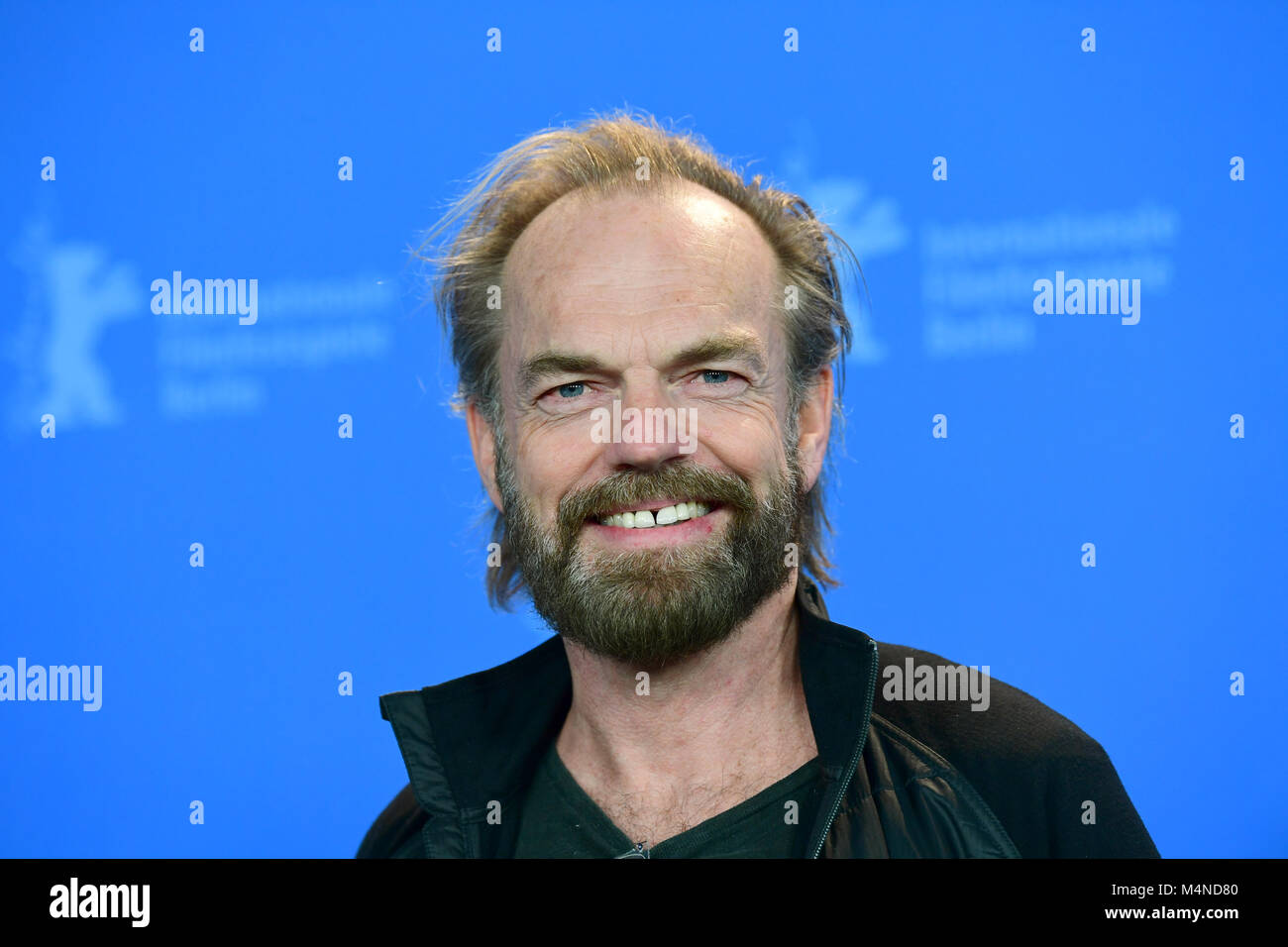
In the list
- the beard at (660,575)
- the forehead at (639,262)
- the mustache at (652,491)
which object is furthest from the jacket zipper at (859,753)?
the forehead at (639,262)

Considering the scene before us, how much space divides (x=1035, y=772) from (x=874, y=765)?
330 millimetres

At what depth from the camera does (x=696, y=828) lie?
2393 mm

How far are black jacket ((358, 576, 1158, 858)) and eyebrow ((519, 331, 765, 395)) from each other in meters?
0.51

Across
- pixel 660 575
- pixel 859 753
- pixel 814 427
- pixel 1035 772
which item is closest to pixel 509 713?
pixel 660 575

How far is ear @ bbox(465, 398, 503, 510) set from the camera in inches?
112

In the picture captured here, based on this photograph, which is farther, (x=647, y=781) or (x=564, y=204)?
(x=564, y=204)

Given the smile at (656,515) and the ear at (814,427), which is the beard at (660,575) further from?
the ear at (814,427)

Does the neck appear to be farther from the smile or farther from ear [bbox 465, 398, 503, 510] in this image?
ear [bbox 465, 398, 503, 510]

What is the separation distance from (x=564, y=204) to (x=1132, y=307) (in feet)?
5.08

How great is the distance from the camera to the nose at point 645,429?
242 cm
